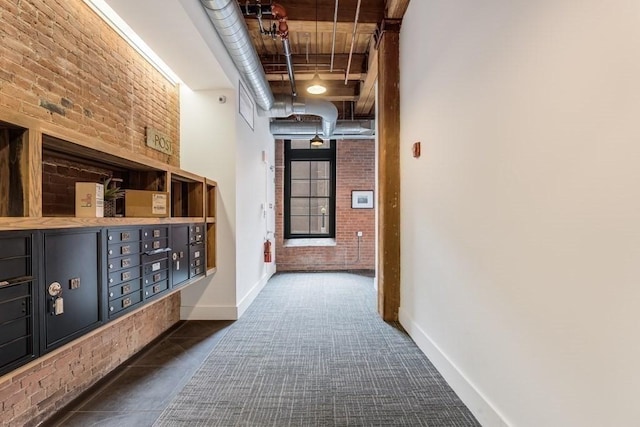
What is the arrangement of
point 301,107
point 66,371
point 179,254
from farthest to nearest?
point 301,107
point 179,254
point 66,371

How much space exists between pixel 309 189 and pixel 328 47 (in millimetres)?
3315

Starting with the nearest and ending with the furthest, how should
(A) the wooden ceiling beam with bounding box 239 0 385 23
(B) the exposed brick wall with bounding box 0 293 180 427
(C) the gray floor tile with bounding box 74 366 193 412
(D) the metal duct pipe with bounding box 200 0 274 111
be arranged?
(B) the exposed brick wall with bounding box 0 293 180 427 → (C) the gray floor tile with bounding box 74 366 193 412 → (D) the metal duct pipe with bounding box 200 0 274 111 → (A) the wooden ceiling beam with bounding box 239 0 385 23

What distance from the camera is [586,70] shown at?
1.16m

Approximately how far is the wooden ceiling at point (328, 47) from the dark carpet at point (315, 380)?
322cm

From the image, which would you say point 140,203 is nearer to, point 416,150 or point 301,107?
point 416,150

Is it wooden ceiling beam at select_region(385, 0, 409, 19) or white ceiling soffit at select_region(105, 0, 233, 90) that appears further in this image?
wooden ceiling beam at select_region(385, 0, 409, 19)

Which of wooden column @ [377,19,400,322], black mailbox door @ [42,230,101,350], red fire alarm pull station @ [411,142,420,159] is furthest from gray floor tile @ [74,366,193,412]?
red fire alarm pull station @ [411,142,420,159]

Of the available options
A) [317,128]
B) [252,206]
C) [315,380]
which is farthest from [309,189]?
[315,380]

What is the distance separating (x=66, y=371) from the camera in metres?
2.06

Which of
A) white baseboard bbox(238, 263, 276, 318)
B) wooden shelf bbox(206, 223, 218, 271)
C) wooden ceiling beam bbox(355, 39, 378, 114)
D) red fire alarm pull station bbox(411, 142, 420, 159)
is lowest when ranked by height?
white baseboard bbox(238, 263, 276, 318)

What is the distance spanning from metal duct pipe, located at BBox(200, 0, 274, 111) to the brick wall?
0.79 m

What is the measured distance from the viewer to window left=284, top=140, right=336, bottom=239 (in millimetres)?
7227

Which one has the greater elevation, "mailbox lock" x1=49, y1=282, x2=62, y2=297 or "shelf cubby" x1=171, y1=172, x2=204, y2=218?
"shelf cubby" x1=171, y1=172, x2=204, y2=218

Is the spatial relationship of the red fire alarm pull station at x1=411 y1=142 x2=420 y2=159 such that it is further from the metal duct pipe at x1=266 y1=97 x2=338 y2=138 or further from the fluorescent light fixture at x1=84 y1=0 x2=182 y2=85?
the fluorescent light fixture at x1=84 y1=0 x2=182 y2=85
